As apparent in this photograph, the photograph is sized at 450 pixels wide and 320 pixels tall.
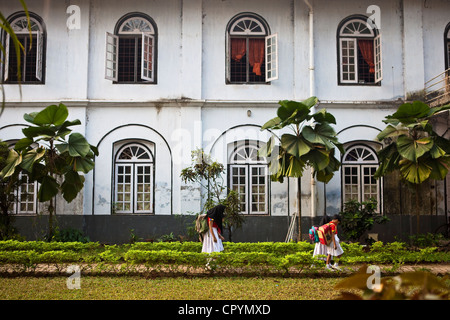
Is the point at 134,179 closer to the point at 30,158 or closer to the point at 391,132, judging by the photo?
the point at 30,158

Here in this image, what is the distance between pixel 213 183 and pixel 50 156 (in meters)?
4.39

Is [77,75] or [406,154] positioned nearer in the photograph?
[406,154]

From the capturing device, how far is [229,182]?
1284 centimetres

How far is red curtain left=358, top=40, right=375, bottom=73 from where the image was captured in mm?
13203

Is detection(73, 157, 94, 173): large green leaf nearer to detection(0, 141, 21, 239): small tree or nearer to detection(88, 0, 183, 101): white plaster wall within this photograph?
detection(0, 141, 21, 239): small tree

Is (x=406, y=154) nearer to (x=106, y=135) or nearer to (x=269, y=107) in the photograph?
(x=269, y=107)

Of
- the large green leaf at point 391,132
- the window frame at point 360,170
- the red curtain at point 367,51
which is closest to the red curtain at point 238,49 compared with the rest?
the red curtain at point 367,51

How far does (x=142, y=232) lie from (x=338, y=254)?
5.95m

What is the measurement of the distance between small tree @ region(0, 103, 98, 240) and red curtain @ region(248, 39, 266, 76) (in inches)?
213

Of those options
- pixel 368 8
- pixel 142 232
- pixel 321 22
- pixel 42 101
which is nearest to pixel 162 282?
pixel 142 232

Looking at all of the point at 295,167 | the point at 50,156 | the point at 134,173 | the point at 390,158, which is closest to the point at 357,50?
the point at 390,158

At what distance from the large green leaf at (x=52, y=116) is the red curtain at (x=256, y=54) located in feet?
18.4

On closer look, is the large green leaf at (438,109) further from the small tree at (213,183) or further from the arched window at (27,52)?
the arched window at (27,52)

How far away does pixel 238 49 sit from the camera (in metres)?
13.2
